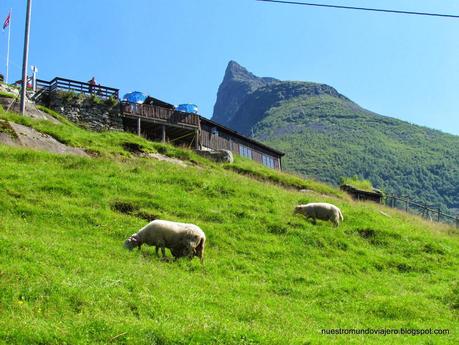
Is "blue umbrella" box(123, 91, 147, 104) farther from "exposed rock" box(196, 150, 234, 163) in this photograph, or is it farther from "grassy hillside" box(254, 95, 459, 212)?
"grassy hillside" box(254, 95, 459, 212)

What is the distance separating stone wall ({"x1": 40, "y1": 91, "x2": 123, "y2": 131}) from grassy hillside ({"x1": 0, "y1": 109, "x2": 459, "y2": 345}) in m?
13.2

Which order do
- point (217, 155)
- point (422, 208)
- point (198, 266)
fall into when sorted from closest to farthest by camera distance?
point (198, 266)
point (217, 155)
point (422, 208)

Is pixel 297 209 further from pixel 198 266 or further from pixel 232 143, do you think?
pixel 232 143

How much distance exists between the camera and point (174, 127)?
56875mm

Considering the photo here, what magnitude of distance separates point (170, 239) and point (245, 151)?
45995 mm

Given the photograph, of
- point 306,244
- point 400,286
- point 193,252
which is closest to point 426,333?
point 400,286

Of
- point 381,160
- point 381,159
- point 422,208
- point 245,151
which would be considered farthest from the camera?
point 381,159

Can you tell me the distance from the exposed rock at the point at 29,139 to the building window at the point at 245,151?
1070 inches

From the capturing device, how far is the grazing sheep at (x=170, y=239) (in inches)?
843

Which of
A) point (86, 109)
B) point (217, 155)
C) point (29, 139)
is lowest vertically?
point (29, 139)

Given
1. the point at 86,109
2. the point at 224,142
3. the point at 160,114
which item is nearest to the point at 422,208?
the point at 224,142

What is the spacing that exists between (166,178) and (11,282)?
19883 millimetres

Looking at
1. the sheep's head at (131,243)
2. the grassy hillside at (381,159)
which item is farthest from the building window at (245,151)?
the grassy hillside at (381,159)

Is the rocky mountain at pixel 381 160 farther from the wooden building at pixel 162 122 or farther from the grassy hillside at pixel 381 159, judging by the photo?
the wooden building at pixel 162 122
